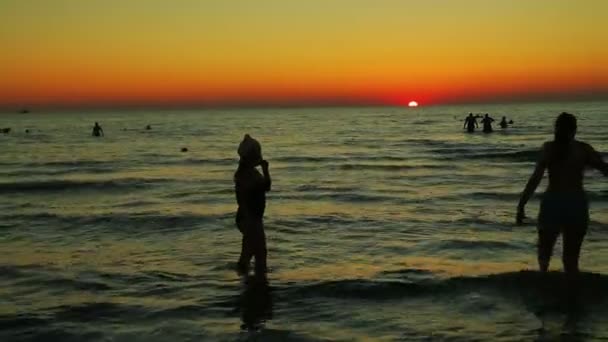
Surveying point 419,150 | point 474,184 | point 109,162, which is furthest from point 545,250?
point 419,150

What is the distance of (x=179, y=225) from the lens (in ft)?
47.4

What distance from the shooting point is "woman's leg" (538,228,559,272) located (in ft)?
22.3

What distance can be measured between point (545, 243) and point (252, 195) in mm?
3471

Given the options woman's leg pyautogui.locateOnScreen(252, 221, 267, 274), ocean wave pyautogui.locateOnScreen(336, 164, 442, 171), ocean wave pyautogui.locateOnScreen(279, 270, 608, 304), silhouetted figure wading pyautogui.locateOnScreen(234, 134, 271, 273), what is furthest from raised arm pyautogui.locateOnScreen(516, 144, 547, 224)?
ocean wave pyautogui.locateOnScreen(336, 164, 442, 171)

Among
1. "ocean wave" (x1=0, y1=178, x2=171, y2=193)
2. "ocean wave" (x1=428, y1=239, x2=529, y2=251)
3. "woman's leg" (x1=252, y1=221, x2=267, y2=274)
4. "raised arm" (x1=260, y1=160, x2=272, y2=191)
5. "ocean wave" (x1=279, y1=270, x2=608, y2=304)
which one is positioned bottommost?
"ocean wave" (x1=0, y1=178, x2=171, y2=193)

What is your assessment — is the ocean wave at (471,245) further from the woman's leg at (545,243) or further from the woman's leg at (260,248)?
the woman's leg at (545,243)

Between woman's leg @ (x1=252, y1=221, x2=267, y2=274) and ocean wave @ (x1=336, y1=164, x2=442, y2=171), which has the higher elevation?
woman's leg @ (x1=252, y1=221, x2=267, y2=274)

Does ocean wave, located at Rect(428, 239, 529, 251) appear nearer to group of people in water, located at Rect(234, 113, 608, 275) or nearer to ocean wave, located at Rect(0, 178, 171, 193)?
group of people in water, located at Rect(234, 113, 608, 275)

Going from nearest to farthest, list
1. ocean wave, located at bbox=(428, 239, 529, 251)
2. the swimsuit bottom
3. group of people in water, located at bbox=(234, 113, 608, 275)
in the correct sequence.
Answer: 1. group of people in water, located at bbox=(234, 113, 608, 275)
2. the swimsuit bottom
3. ocean wave, located at bbox=(428, 239, 529, 251)

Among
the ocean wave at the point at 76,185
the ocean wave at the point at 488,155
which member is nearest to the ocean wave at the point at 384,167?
the ocean wave at the point at 488,155

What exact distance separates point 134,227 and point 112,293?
5.87 meters

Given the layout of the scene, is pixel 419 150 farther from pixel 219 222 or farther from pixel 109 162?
pixel 219 222

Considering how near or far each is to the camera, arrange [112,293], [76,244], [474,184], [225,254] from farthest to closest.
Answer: [474,184] < [76,244] < [225,254] < [112,293]

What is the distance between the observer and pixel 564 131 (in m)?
6.37
